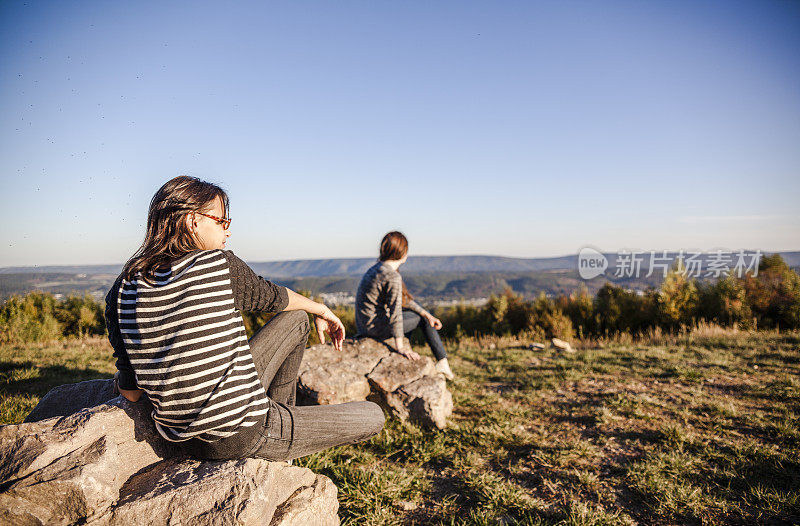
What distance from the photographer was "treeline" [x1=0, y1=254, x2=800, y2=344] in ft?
35.6

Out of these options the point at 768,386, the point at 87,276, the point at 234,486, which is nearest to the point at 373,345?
the point at 234,486

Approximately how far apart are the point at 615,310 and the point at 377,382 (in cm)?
1017

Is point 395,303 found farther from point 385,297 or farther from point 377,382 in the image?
point 377,382

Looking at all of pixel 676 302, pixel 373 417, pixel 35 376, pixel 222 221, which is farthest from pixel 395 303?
pixel 676 302

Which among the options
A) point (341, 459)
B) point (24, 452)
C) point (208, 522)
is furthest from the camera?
point (341, 459)

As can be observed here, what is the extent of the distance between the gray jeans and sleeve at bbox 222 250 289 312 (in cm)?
40

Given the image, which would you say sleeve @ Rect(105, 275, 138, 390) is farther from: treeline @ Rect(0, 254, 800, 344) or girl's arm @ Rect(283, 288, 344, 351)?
treeline @ Rect(0, 254, 800, 344)

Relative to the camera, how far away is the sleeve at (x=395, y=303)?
4820 mm

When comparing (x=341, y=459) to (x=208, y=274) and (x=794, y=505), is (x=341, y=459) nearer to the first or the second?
(x=208, y=274)

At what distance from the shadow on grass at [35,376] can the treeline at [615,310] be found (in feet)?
15.0

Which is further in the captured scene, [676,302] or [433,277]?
[433,277]

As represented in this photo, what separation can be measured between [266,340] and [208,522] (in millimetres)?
1053

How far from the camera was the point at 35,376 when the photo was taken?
5000mm

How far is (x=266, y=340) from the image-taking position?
2.54 meters
